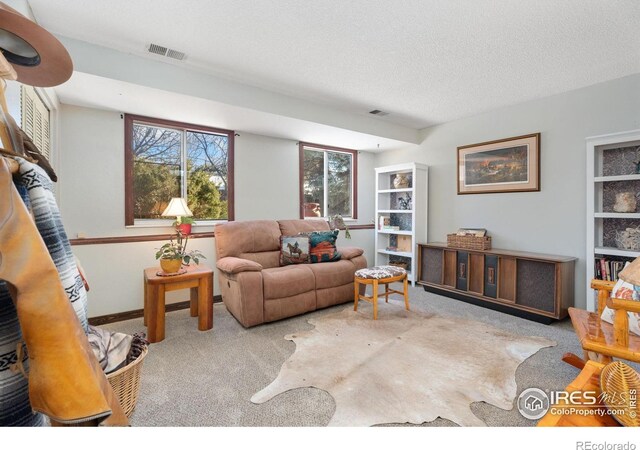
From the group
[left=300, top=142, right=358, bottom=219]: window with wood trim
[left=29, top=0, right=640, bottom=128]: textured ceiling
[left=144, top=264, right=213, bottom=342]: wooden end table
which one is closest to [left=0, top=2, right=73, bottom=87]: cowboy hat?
[left=29, top=0, right=640, bottom=128]: textured ceiling

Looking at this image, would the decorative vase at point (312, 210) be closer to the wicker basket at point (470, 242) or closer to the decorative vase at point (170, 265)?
the wicker basket at point (470, 242)

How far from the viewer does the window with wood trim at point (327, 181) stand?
4566 mm

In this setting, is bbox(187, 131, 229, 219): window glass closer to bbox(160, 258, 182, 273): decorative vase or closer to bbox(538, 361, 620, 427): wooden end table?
bbox(160, 258, 182, 273): decorative vase

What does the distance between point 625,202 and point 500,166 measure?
126 cm

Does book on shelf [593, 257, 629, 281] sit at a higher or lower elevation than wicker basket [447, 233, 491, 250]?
lower

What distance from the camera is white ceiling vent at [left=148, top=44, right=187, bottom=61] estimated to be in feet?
7.72

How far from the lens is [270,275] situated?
115 inches

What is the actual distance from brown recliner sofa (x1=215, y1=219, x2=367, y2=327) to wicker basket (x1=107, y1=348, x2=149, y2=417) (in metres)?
1.85

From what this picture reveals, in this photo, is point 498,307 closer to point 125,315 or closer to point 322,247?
point 322,247

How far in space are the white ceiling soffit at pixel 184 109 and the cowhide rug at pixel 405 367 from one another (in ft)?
7.67

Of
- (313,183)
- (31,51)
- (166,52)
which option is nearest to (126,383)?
(31,51)

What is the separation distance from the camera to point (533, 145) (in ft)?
11.4

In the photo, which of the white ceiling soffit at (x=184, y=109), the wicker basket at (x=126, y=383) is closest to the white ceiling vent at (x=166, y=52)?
the white ceiling soffit at (x=184, y=109)
